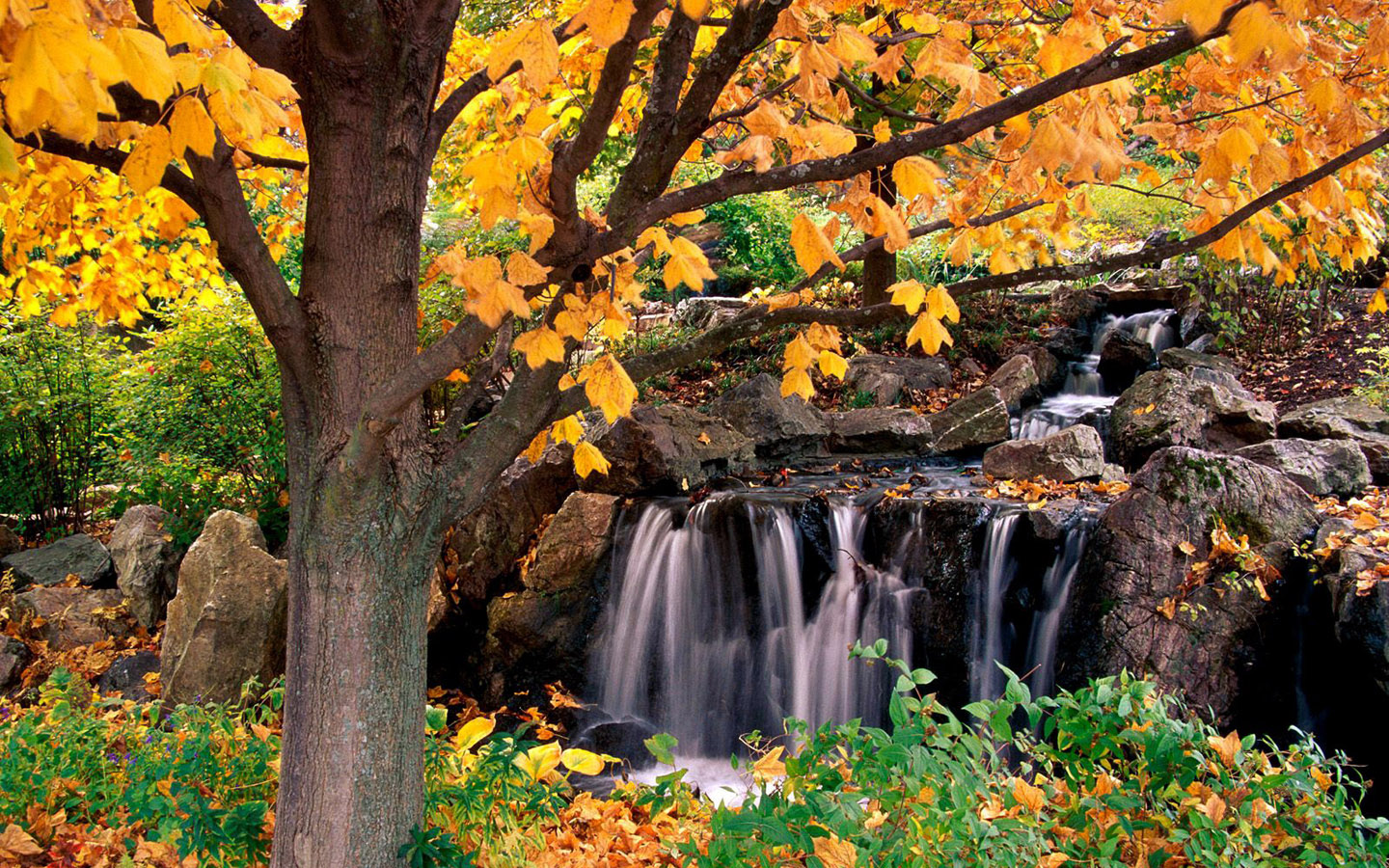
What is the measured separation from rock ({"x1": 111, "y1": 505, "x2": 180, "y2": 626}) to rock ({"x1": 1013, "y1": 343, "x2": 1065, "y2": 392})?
28.9ft

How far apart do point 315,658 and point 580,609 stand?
12.6 feet

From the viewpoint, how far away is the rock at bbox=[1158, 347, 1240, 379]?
8594mm

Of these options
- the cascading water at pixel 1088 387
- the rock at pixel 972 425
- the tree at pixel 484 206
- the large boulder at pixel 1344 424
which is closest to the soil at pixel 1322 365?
the large boulder at pixel 1344 424

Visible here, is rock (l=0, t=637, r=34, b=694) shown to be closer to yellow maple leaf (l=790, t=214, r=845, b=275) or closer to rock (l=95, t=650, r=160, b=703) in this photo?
rock (l=95, t=650, r=160, b=703)

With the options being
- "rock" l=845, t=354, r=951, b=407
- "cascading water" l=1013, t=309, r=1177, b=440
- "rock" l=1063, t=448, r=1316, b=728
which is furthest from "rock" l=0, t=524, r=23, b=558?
"cascading water" l=1013, t=309, r=1177, b=440

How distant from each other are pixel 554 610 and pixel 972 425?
4.29m

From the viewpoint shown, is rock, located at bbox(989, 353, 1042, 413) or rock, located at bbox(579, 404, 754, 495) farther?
rock, located at bbox(989, 353, 1042, 413)

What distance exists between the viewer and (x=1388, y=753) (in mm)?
3967

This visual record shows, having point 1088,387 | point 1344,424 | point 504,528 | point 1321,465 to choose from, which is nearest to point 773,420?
point 504,528

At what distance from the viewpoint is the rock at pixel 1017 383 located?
896 centimetres

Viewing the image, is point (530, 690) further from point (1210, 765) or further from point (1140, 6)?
point (1140, 6)

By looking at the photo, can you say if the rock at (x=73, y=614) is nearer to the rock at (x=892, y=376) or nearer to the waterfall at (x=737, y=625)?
the waterfall at (x=737, y=625)

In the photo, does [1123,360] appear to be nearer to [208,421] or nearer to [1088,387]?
[1088,387]

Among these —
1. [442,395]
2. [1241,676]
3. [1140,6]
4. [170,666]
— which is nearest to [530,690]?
[170,666]
